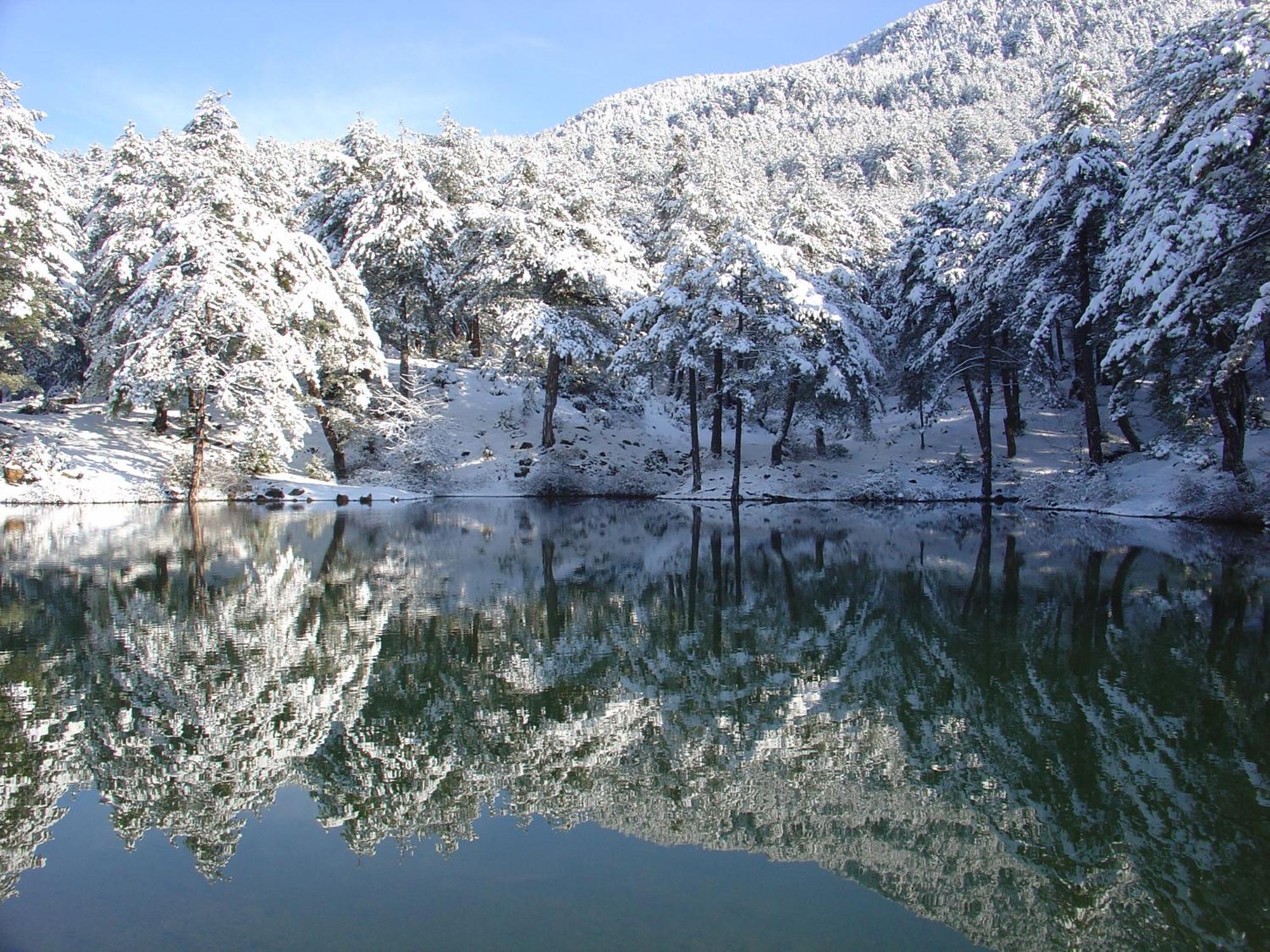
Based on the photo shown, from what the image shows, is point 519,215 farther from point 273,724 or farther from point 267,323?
point 273,724

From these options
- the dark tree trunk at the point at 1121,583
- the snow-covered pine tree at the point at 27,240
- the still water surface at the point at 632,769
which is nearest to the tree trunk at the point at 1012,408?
the dark tree trunk at the point at 1121,583

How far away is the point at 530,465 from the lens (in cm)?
3797

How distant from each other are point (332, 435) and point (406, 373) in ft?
21.4

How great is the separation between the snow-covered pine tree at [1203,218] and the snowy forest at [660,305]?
0.10 metres

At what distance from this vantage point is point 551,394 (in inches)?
1502

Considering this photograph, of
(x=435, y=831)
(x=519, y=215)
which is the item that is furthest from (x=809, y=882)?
(x=519, y=215)

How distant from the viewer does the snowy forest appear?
23.0 m

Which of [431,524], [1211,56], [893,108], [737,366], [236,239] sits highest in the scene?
[893,108]

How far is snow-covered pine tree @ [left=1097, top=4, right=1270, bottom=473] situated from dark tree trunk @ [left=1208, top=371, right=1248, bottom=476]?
42 millimetres

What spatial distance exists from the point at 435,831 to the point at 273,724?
8.24ft

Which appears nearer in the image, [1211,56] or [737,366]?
[1211,56]

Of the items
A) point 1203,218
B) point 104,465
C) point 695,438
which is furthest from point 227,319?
point 1203,218

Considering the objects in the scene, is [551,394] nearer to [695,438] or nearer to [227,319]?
[695,438]

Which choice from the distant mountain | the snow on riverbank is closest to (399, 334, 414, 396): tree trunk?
the snow on riverbank
